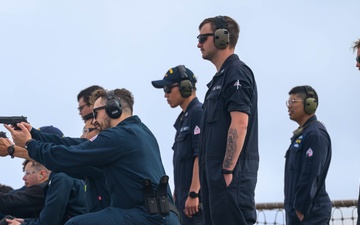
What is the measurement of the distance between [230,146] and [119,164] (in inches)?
36.5

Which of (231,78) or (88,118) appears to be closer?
(231,78)

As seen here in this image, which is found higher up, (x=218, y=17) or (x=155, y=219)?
(x=218, y=17)

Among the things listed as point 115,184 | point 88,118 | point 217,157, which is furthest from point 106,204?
point 88,118

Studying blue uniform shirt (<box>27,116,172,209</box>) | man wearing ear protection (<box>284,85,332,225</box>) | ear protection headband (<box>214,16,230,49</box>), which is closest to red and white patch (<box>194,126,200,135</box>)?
man wearing ear protection (<box>284,85,332,225</box>)

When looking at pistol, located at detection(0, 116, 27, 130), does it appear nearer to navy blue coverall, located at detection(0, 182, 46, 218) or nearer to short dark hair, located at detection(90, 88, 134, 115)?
short dark hair, located at detection(90, 88, 134, 115)

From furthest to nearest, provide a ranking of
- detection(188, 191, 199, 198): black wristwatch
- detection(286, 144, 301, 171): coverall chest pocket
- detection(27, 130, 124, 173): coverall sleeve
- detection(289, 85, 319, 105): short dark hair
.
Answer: detection(289, 85, 319, 105): short dark hair → detection(286, 144, 301, 171): coverall chest pocket → detection(188, 191, 199, 198): black wristwatch → detection(27, 130, 124, 173): coverall sleeve

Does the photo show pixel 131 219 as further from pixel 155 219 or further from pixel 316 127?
pixel 316 127

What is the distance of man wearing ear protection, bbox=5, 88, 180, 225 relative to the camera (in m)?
7.68

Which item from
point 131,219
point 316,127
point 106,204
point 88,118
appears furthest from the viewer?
point 316,127

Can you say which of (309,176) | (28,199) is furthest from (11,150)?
(309,176)

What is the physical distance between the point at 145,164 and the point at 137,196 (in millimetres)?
289

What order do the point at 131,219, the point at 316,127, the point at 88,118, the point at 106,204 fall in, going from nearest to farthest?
the point at 131,219 < the point at 106,204 < the point at 88,118 < the point at 316,127

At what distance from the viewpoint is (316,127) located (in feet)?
34.3

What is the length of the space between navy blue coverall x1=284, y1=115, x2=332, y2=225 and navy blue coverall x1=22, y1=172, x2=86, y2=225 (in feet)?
7.53
